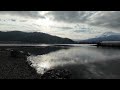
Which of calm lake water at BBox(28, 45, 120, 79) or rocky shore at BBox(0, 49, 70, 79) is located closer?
rocky shore at BBox(0, 49, 70, 79)

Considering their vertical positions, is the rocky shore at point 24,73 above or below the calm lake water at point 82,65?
above

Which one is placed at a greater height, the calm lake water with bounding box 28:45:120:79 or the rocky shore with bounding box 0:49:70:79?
the rocky shore with bounding box 0:49:70:79

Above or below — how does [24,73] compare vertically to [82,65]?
above

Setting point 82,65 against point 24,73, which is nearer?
point 24,73

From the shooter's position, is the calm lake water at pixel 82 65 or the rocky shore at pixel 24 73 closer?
the rocky shore at pixel 24 73
